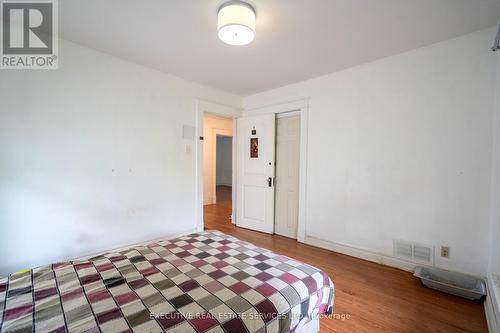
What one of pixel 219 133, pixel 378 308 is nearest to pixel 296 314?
pixel 378 308

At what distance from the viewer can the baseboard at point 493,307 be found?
4.75 ft

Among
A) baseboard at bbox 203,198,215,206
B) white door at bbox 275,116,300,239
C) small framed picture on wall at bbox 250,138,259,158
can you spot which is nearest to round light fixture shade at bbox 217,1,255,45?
white door at bbox 275,116,300,239

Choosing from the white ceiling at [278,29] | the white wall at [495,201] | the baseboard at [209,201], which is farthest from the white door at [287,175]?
the baseboard at [209,201]

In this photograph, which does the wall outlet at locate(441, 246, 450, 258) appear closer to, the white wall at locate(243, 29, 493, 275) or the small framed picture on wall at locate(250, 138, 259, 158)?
the white wall at locate(243, 29, 493, 275)

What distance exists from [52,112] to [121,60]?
3.30 ft

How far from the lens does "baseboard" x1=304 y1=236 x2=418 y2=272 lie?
2467 millimetres

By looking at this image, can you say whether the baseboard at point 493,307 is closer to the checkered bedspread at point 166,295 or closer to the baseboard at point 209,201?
the checkered bedspread at point 166,295

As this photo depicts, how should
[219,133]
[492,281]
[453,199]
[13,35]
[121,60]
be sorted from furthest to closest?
[219,133] < [121,60] < [453,199] < [13,35] < [492,281]

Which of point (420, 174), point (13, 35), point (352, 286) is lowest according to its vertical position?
point (352, 286)

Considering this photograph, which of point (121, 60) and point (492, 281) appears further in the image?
point (121, 60)

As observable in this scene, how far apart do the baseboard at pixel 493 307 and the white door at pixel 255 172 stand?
254 cm

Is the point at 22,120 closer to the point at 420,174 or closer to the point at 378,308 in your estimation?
the point at 378,308

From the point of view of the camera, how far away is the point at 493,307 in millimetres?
1578

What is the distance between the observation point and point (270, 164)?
373 cm
